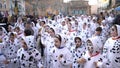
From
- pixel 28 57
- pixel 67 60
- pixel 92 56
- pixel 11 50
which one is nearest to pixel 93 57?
pixel 92 56

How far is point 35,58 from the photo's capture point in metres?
7.58

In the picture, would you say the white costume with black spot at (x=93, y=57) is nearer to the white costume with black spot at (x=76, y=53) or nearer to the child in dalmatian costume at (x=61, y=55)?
the child in dalmatian costume at (x=61, y=55)

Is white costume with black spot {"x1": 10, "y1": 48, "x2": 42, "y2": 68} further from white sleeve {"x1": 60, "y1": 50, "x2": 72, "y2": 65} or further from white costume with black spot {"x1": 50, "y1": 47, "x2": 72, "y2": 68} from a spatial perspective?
white sleeve {"x1": 60, "y1": 50, "x2": 72, "y2": 65}

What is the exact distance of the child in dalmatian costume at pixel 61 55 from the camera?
7168 mm

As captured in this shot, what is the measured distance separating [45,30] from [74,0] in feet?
299

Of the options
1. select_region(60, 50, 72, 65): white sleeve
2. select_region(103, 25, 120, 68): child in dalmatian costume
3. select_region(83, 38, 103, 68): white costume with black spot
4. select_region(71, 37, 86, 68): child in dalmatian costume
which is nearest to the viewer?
select_region(103, 25, 120, 68): child in dalmatian costume

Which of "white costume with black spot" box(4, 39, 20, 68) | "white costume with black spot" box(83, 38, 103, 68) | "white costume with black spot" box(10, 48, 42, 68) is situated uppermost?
"white costume with black spot" box(83, 38, 103, 68)

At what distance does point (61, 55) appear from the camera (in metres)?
7.18

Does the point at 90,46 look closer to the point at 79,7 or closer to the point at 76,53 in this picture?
the point at 76,53

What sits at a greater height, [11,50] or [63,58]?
[63,58]

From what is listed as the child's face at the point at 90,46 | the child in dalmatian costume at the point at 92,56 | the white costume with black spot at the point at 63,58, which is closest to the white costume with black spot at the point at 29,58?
the white costume with black spot at the point at 63,58

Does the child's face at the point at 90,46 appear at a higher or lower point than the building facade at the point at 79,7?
higher

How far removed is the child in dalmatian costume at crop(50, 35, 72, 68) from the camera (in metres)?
7.17

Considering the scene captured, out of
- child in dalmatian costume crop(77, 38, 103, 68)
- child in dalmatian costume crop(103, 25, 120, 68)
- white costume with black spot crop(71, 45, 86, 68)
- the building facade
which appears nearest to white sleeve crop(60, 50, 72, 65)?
white costume with black spot crop(71, 45, 86, 68)
